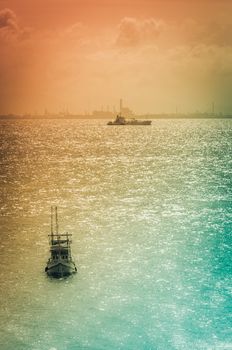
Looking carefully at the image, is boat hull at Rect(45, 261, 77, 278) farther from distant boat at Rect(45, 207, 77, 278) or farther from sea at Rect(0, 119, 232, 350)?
sea at Rect(0, 119, 232, 350)

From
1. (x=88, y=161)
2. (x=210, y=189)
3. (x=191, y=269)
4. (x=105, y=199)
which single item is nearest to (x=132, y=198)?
(x=105, y=199)

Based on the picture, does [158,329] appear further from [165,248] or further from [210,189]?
[210,189]

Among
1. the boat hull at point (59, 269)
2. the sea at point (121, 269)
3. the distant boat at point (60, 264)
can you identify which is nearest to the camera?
the sea at point (121, 269)

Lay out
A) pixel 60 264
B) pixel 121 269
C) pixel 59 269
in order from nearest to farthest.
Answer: pixel 59 269
pixel 60 264
pixel 121 269

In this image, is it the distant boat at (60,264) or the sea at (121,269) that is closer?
the sea at (121,269)

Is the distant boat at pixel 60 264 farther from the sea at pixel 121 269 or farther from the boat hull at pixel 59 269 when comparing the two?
the sea at pixel 121 269

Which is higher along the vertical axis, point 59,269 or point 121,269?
point 59,269

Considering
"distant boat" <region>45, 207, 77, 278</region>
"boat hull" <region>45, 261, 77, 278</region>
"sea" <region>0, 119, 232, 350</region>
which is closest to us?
"sea" <region>0, 119, 232, 350</region>

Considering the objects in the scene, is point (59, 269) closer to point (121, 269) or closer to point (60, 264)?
point (60, 264)

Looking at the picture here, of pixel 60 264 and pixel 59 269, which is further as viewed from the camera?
pixel 60 264

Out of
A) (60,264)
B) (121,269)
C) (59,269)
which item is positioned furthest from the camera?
(121,269)

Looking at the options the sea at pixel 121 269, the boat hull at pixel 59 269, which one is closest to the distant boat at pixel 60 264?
the boat hull at pixel 59 269

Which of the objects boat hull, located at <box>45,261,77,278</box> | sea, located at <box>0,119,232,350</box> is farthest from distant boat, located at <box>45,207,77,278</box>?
sea, located at <box>0,119,232,350</box>

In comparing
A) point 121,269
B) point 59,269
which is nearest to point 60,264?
point 59,269
